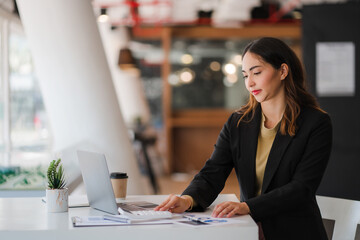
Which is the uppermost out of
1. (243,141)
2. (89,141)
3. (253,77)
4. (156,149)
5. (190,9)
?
(190,9)

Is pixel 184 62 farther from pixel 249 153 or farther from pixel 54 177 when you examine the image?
pixel 54 177

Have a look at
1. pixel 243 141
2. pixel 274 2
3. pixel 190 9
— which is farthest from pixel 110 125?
pixel 274 2

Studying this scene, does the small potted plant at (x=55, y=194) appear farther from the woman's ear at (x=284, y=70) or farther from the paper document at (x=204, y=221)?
the woman's ear at (x=284, y=70)

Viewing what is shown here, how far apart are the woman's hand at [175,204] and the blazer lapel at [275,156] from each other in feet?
1.25

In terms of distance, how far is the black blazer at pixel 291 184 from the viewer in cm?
245

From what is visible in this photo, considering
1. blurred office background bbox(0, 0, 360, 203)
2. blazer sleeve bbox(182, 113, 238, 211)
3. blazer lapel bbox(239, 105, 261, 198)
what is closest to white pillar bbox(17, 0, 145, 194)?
blazer sleeve bbox(182, 113, 238, 211)

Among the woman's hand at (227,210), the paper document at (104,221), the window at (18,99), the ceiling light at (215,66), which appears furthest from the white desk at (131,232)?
the ceiling light at (215,66)

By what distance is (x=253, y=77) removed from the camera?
Answer: 2598 millimetres

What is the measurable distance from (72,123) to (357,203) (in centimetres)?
368

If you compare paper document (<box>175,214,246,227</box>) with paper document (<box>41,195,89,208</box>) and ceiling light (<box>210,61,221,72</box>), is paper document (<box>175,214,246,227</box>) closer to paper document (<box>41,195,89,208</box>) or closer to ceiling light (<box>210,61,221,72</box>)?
paper document (<box>41,195,89,208</box>)

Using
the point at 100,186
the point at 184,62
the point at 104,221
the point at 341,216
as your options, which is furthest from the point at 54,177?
the point at 184,62

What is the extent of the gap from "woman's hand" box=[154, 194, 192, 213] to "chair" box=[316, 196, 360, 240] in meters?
0.71

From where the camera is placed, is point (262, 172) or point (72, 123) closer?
point (262, 172)

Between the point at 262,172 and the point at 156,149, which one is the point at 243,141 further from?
the point at 156,149
